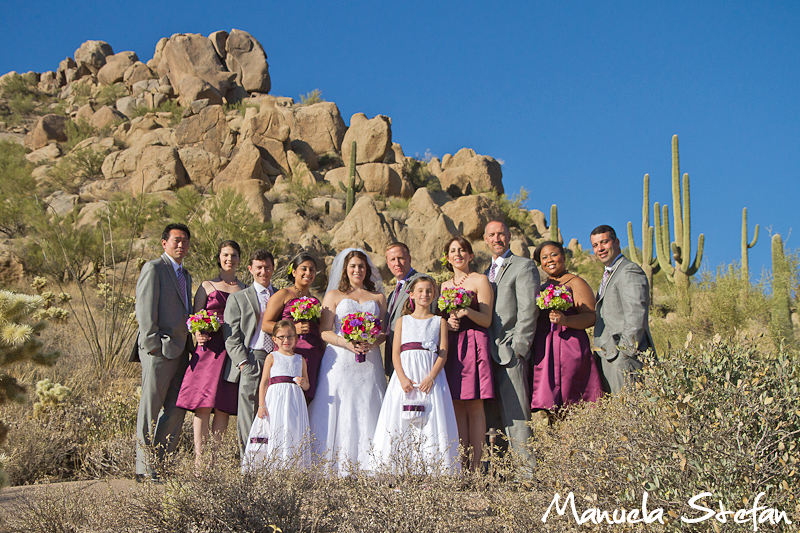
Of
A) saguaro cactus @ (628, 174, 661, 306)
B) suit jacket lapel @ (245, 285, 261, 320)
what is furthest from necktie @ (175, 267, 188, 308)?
saguaro cactus @ (628, 174, 661, 306)

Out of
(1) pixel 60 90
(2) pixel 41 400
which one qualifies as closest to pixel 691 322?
(2) pixel 41 400

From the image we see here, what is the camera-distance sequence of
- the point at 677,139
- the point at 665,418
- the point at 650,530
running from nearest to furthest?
1. the point at 650,530
2. the point at 665,418
3. the point at 677,139

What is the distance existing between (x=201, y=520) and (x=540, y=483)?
6.89 ft

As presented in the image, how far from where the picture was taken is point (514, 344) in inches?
221

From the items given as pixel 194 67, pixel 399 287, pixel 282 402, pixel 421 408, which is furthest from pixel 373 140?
pixel 421 408

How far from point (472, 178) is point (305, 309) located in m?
32.3

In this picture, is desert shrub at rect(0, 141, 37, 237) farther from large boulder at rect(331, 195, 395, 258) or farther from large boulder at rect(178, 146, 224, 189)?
large boulder at rect(331, 195, 395, 258)

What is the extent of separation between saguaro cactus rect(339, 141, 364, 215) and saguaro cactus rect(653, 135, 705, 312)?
45.6 ft

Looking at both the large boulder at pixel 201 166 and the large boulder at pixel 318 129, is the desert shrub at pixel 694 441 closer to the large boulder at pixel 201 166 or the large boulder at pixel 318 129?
the large boulder at pixel 201 166

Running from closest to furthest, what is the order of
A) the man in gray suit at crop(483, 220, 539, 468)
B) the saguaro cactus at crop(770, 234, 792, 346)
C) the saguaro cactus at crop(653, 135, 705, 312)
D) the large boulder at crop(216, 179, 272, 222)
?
the man in gray suit at crop(483, 220, 539, 468)
the saguaro cactus at crop(770, 234, 792, 346)
the saguaro cactus at crop(653, 135, 705, 312)
the large boulder at crop(216, 179, 272, 222)

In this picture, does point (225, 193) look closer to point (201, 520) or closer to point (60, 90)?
point (201, 520)

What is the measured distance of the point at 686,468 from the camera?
3.29 metres

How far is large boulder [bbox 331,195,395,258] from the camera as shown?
75.7 feet

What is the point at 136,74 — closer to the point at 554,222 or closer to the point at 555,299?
the point at 554,222
